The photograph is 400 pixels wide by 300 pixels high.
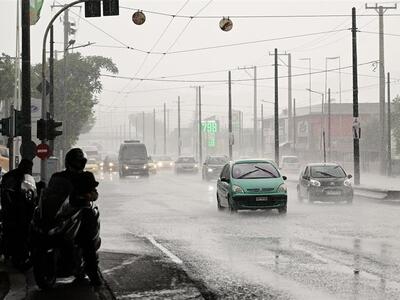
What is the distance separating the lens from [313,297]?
771 cm

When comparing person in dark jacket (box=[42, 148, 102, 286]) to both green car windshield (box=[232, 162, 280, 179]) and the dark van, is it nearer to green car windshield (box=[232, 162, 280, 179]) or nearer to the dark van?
green car windshield (box=[232, 162, 280, 179])

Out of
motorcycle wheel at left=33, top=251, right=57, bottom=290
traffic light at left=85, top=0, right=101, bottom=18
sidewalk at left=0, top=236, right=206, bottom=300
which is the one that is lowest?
sidewalk at left=0, top=236, right=206, bottom=300

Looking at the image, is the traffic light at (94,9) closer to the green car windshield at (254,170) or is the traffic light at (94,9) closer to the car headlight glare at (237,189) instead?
the green car windshield at (254,170)

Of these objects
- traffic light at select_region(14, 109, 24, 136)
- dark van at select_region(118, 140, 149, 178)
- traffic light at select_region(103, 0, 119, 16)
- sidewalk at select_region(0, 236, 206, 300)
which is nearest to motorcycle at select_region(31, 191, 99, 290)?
sidewalk at select_region(0, 236, 206, 300)

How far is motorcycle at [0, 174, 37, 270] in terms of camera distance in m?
10.2

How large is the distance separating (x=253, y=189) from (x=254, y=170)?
1218mm

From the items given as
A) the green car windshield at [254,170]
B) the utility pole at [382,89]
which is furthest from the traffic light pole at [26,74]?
the utility pole at [382,89]

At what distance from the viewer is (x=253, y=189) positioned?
1981 centimetres

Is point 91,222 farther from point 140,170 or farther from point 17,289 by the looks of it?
point 140,170

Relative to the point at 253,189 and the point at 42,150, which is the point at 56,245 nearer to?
the point at 253,189

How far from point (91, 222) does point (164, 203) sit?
55.6 ft

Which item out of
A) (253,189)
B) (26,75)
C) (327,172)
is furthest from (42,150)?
(327,172)

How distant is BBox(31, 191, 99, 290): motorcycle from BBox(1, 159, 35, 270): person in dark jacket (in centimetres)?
194

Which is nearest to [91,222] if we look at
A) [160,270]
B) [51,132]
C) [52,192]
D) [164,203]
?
[52,192]
